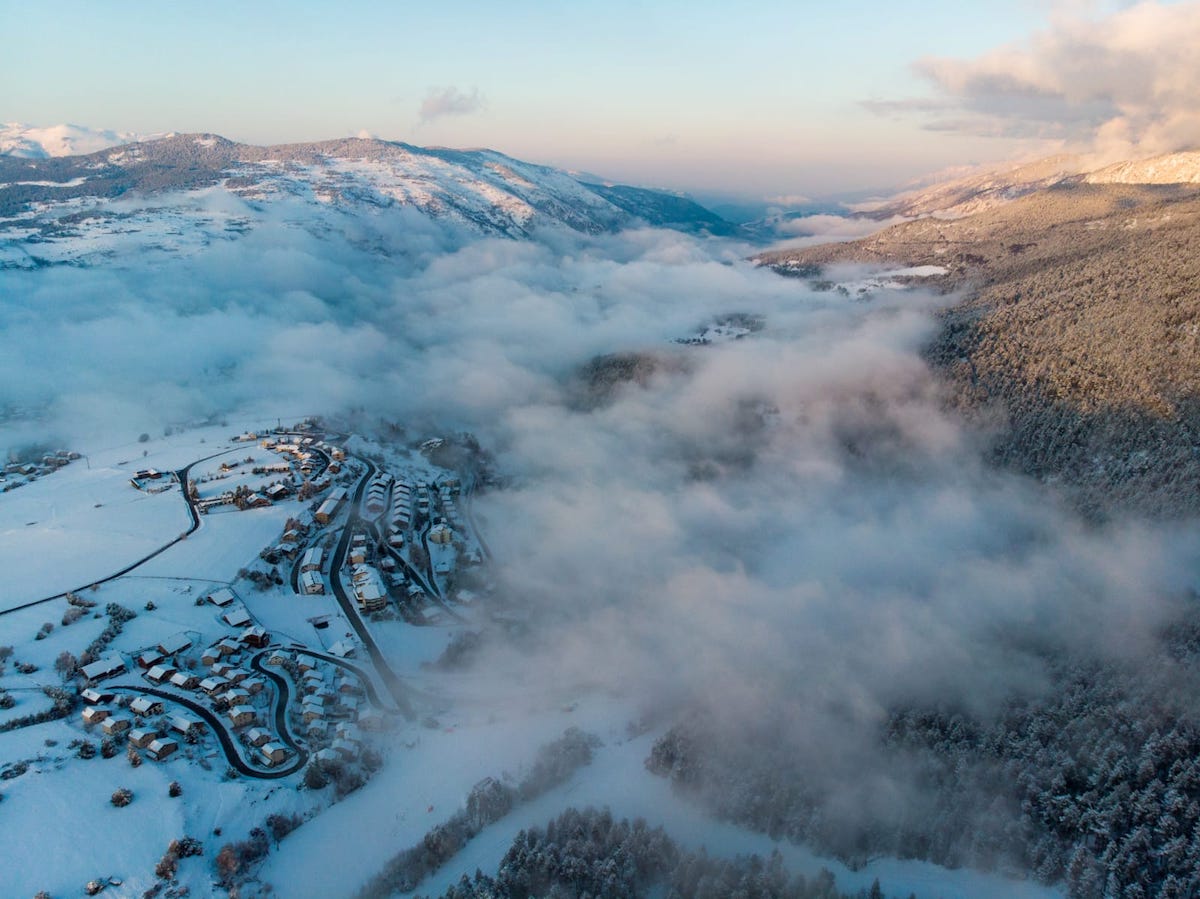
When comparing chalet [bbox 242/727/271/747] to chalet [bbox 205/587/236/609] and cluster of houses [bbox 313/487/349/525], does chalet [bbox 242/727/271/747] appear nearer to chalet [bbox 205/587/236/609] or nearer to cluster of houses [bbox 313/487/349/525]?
chalet [bbox 205/587/236/609]

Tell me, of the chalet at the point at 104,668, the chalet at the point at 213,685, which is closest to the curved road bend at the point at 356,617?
the chalet at the point at 213,685

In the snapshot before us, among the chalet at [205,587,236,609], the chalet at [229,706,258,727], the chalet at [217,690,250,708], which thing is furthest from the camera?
the chalet at [205,587,236,609]

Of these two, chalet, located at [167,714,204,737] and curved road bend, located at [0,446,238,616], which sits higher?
curved road bend, located at [0,446,238,616]

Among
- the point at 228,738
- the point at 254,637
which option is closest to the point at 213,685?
the point at 228,738

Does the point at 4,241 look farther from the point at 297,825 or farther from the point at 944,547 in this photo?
the point at 944,547

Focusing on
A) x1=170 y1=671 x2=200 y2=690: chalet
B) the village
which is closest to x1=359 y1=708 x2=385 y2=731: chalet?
the village

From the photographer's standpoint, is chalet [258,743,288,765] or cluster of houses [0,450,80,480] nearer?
chalet [258,743,288,765]
